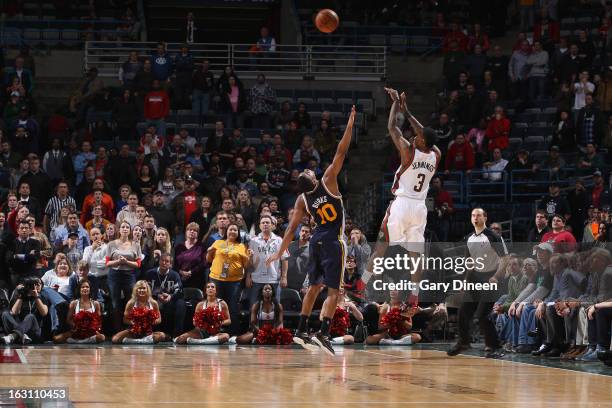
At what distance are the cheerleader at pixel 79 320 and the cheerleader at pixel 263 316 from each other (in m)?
2.31

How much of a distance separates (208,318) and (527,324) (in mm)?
5259

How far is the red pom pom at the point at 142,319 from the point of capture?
20.0m

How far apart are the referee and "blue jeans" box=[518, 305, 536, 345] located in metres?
1.28

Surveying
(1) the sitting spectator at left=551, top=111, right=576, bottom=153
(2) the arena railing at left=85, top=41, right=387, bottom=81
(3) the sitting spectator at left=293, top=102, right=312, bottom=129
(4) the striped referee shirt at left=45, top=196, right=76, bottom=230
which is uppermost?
(2) the arena railing at left=85, top=41, right=387, bottom=81

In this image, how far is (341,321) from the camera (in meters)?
20.4

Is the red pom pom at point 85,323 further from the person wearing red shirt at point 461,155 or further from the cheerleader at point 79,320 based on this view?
the person wearing red shirt at point 461,155

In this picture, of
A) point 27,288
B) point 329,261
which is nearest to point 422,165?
point 329,261

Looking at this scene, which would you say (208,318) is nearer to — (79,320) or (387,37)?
(79,320)

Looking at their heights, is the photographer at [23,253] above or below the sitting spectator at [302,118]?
below

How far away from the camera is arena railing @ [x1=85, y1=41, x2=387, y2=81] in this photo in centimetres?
3003

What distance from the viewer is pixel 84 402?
11703 millimetres

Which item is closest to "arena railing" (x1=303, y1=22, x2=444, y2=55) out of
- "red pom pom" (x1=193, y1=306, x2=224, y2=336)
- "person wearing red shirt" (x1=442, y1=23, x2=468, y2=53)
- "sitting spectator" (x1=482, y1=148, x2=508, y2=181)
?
"person wearing red shirt" (x1=442, y1=23, x2=468, y2=53)

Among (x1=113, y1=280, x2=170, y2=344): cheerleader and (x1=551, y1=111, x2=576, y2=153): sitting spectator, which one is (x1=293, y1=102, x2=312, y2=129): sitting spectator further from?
(x1=113, y1=280, x2=170, y2=344): cheerleader

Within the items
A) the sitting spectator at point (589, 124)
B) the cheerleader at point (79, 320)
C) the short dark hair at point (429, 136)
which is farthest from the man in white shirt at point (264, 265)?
the sitting spectator at point (589, 124)
